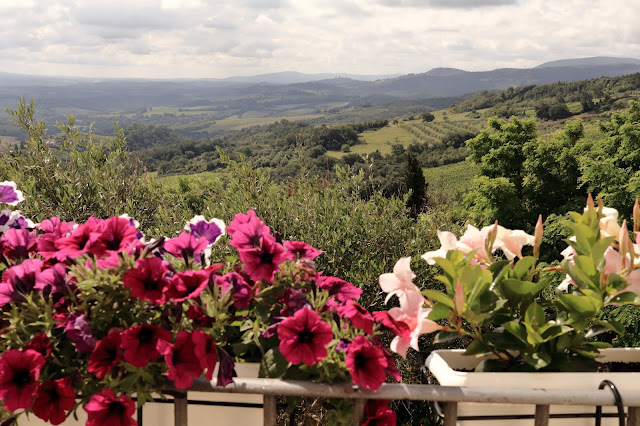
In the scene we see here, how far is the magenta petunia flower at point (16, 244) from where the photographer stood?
144 cm

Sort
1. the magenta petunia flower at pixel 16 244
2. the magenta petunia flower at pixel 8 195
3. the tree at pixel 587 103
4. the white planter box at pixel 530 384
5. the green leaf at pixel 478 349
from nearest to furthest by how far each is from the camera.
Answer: the white planter box at pixel 530 384 → the green leaf at pixel 478 349 → the magenta petunia flower at pixel 16 244 → the magenta petunia flower at pixel 8 195 → the tree at pixel 587 103

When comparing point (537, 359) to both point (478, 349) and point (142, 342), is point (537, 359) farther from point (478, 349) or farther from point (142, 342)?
point (142, 342)

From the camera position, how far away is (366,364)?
113 centimetres

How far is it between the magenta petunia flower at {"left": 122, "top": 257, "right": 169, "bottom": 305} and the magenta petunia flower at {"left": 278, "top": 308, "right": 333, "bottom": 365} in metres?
0.28

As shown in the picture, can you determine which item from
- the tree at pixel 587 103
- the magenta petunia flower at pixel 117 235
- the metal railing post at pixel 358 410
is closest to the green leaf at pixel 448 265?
the metal railing post at pixel 358 410

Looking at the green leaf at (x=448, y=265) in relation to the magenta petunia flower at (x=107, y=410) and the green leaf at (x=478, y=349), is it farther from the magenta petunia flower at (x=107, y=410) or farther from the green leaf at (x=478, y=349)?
the magenta petunia flower at (x=107, y=410)

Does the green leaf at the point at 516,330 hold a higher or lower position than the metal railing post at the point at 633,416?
higher

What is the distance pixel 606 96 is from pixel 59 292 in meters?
103

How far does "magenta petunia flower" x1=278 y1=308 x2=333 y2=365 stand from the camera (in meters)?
1.13

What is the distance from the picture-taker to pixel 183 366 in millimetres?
1127

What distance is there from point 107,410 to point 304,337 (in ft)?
1.51

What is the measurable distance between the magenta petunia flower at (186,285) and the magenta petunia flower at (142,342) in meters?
0.08

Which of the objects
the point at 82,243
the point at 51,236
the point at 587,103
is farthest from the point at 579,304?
the point at 587,103

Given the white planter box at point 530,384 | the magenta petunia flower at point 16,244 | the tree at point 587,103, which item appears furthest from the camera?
the tree at point 587,103
